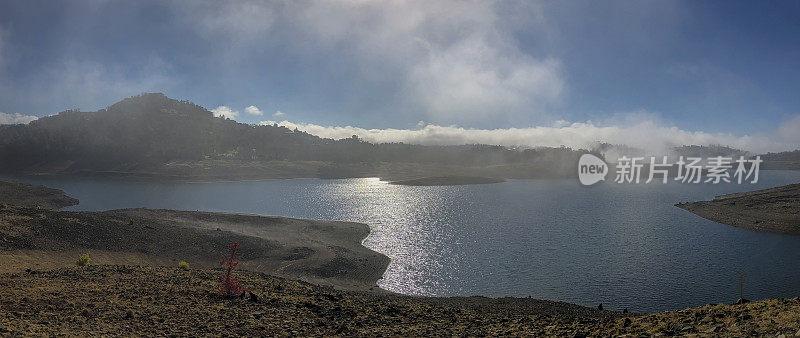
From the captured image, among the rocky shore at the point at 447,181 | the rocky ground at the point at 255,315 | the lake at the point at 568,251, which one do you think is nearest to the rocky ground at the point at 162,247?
the lake at the point at 568,251

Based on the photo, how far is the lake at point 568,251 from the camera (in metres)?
32.9

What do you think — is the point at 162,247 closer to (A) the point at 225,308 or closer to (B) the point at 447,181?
(A) the point at 225,308

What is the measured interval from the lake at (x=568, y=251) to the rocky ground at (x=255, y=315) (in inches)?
717

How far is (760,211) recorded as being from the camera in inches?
2926

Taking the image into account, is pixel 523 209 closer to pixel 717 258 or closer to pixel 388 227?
pixel 388 227

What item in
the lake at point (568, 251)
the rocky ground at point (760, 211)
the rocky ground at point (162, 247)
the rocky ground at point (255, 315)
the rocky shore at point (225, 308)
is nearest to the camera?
the rocky ground at point (255, 315)

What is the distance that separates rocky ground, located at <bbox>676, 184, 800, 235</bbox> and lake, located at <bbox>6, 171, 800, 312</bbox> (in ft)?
12.3

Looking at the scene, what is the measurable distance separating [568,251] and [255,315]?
4021 centimetres

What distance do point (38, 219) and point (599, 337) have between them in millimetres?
48789

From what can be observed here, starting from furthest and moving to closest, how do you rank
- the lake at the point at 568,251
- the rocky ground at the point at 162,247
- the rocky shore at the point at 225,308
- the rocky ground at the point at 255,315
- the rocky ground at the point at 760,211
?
the rocky ground at the point at 760,211
the lake at the point at 568,251
the rocky ground at the point at 162,247
the rocky shore at the point at 225,308
the rocky ground at the point at 255,315

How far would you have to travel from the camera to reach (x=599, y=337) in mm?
10266

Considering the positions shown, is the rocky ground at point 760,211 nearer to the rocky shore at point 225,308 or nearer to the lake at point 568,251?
the lake at point 568,251

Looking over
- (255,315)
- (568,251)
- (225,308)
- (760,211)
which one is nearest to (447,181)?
(760,211)

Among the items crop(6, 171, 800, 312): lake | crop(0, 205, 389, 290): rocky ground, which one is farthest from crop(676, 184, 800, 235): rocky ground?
crop(0, 205, 389, 290): rocky ground
